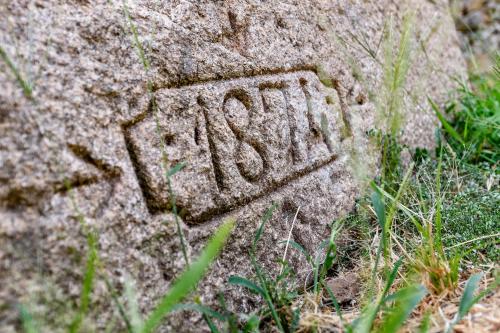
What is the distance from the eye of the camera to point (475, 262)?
1218 mm

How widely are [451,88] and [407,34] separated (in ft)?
5.18

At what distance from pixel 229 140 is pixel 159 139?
0.76 feet

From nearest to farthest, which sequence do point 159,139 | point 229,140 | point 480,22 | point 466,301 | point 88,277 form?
1. point 88,277
2. point 466,301
3. point 159,139
4. point 229,140
5. point 480,22

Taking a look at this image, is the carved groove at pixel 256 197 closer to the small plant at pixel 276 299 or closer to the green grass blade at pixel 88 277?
the small plant at pixel 276 299

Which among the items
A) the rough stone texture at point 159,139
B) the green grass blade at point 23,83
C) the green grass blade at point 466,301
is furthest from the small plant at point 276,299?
the green grass blade at point 23,83

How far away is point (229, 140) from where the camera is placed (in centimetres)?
123

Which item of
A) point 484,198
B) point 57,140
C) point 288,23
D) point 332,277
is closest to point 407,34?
point 288,23

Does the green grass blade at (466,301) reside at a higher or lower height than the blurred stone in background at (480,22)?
lower

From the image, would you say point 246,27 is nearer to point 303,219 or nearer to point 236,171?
point 236,171

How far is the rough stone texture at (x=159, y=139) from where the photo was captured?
820mm

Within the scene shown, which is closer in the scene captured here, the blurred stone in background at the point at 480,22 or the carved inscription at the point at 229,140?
the carved inscription at the point at 229,140

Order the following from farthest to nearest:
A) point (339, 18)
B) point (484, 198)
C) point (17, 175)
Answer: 1. point (339, 18)
2. point (484, 198)
3. point (17, 175)

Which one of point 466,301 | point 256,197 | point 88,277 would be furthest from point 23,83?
point 466,301

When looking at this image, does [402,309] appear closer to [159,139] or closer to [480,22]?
[159,139]
